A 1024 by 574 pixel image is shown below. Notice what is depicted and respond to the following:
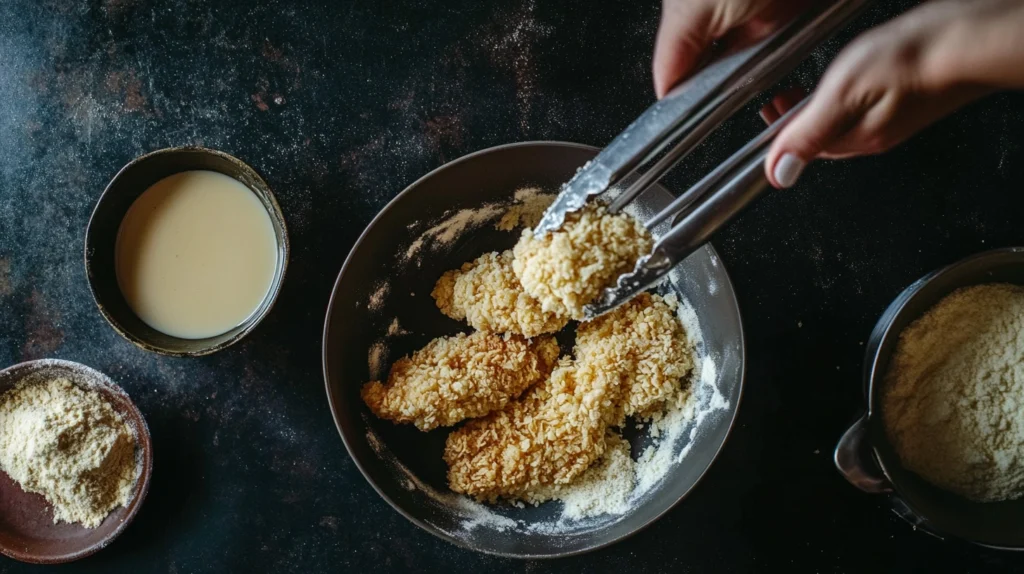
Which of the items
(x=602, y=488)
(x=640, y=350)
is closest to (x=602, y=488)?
(x=602, y=488)

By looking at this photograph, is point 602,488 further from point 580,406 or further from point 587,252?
point 587,252

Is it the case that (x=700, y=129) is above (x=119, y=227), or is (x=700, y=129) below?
below

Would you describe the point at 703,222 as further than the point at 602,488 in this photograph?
No

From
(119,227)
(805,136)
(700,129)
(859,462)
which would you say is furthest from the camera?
(119,227)

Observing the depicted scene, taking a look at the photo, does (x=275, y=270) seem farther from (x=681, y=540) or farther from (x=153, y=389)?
(x=681, y=540)

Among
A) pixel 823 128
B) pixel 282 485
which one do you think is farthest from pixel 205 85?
pixel 823 128

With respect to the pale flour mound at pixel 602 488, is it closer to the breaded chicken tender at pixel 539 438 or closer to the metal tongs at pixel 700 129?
the breaded chicken tender at pixel 539 438

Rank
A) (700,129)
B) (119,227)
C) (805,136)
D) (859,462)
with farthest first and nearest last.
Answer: (119,227), (859,462), (700,129), (805,136)
